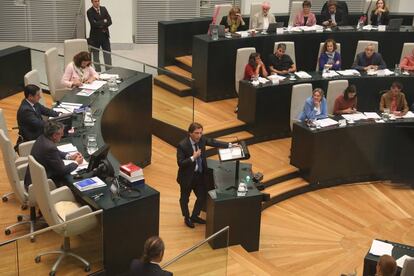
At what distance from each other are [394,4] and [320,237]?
1058cm

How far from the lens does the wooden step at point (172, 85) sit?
34.3 feet

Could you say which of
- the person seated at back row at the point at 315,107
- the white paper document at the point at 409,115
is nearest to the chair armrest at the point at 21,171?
the person seated at back row at the point at 315,107

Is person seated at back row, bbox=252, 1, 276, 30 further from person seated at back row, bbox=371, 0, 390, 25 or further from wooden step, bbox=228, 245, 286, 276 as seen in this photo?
wooden step, bbox=228, 245, 286, 276

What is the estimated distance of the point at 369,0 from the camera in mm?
14812

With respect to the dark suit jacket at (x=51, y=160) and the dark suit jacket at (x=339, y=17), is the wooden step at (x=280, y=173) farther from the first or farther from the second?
the dark suit jacket at (x=339, y=17)

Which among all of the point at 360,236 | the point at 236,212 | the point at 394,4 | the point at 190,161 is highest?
the point at 394,4

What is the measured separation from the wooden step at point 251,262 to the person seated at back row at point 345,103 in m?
3.53

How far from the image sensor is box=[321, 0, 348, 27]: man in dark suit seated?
13.7 metres

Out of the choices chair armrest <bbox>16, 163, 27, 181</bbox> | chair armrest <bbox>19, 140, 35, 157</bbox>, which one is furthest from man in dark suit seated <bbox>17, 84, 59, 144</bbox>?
chair armrest <bbox>16, 163, 27, 181</bbox>

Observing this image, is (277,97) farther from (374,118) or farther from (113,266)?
(113,266)

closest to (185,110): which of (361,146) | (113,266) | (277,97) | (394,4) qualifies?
(277,97)

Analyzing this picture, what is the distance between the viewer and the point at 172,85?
34.4 ft

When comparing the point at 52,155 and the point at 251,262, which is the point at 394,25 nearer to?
the point at 251,262

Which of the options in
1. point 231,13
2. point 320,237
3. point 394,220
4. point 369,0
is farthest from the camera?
point 369,0
